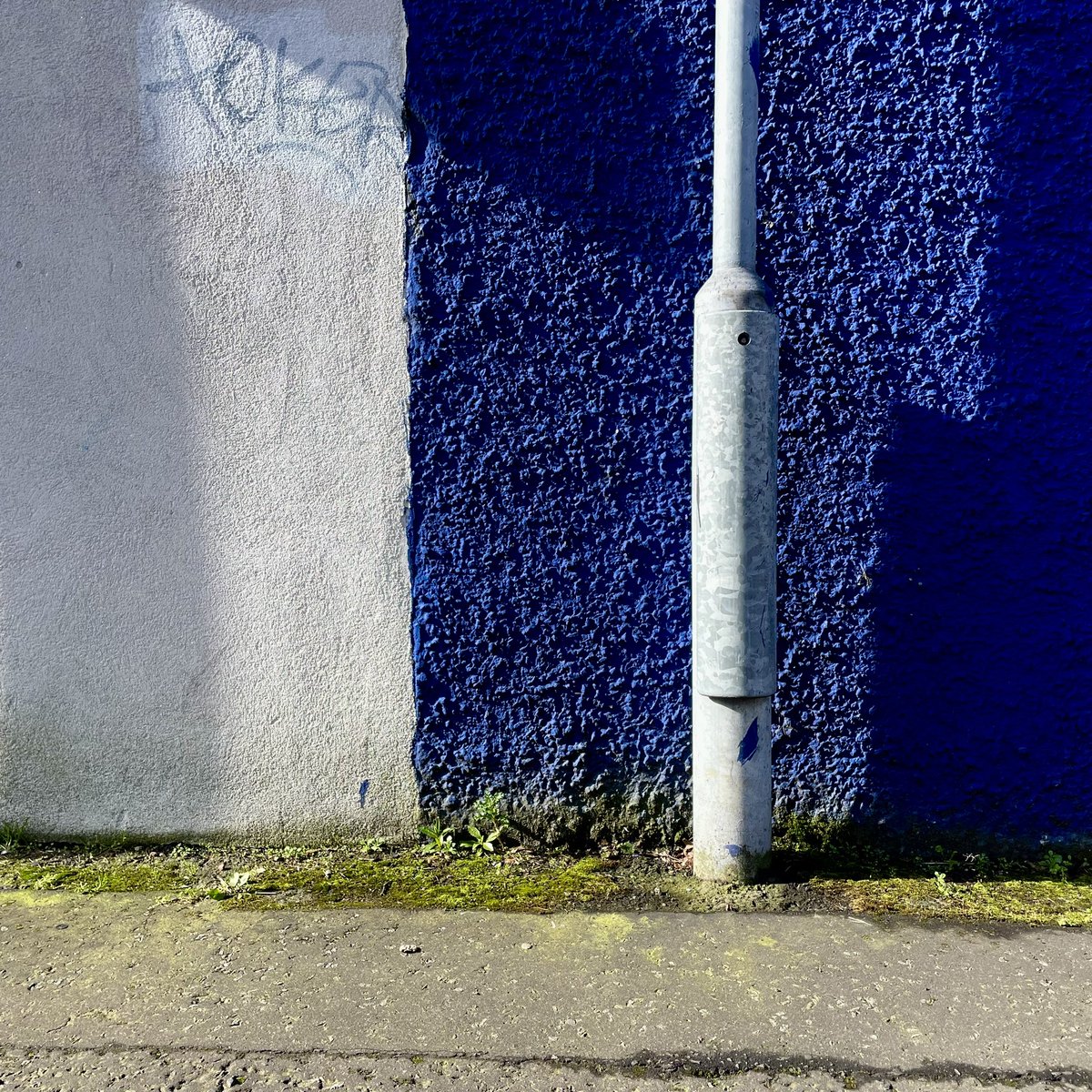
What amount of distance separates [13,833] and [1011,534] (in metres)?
3.32

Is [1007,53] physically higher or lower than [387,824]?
higher

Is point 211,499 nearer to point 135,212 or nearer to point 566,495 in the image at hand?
A: point 135,212

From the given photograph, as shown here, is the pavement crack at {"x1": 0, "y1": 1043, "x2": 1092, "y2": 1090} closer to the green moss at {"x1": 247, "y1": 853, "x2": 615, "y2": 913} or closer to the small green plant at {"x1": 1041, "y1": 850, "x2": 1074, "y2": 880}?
the green moss at {"x1": 247, "y1": 853, "x2": 615, "y2": 913}

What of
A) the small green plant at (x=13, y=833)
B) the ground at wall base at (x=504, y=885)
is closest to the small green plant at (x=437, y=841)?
the ground at wall base at (x=504, y=885)

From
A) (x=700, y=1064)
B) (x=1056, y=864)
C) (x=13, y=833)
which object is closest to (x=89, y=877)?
(x=13, y=833)

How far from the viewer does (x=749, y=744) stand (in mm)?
2615

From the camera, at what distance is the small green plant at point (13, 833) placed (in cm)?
306

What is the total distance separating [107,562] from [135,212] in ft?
3.63

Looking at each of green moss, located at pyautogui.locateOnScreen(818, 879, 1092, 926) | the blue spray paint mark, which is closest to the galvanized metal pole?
the blue spray paint mark

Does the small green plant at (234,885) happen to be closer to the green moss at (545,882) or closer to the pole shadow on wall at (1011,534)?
the green moss at (545,882)

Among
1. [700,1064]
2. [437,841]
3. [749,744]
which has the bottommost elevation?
[700,1064]

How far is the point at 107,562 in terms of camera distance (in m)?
2.99

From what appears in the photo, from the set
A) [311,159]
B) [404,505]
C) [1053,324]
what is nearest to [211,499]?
[404,505]

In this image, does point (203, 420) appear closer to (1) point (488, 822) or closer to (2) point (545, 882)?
(1) point (488, 822)
